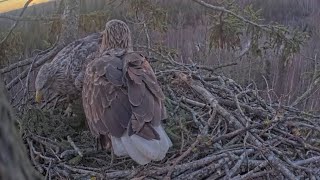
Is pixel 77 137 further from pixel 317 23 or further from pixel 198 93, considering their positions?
pixel 317 23

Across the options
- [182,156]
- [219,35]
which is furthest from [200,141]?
[219,35]

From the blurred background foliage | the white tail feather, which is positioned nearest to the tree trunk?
the white tail feather

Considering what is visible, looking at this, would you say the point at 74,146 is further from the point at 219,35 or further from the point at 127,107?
the point at 219,35

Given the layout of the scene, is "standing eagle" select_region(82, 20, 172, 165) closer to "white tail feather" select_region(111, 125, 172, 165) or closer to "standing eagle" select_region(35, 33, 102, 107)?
"white tail feather" select_region(111, 125, 172, 165)

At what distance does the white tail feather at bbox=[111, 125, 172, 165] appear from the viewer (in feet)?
8.02

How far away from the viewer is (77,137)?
323 centimetres

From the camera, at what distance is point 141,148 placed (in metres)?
2.45

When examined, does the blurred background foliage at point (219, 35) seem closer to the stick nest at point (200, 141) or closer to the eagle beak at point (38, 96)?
the stick nest at point (200, 141)

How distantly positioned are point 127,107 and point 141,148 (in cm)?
31

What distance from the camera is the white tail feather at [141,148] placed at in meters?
2.44

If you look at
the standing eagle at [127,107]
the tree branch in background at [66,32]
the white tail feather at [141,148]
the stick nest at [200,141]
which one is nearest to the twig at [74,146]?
the stick nest at [200,141]

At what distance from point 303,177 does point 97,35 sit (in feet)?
6.84

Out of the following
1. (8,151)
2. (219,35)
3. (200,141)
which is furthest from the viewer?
(219,35)

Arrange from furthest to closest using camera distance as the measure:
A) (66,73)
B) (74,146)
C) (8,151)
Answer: (66,73) < (74,146) < (8,151)
